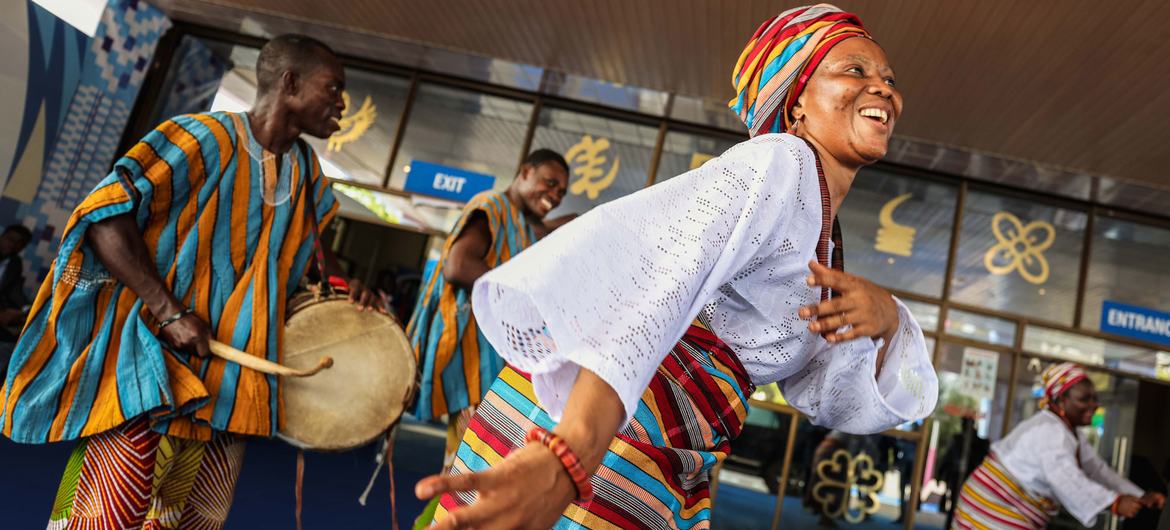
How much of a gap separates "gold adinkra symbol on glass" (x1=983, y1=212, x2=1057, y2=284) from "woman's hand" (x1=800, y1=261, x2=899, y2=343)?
6427mm

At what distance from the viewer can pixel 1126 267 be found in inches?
263

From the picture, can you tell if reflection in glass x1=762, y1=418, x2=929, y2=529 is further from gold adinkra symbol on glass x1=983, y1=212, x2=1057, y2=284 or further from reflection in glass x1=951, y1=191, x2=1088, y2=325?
gold adinkra symbol on glass x1=983, y1=212, x2=1057, y2=284

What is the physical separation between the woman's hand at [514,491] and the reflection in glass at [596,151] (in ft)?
20.7

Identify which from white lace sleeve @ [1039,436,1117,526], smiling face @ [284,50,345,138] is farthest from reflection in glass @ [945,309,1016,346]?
smiling face @ [284,50,345,138]

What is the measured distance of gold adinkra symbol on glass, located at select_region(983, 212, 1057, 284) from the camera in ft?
21.9

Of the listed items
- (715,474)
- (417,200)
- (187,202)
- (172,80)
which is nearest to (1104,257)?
(715,474)

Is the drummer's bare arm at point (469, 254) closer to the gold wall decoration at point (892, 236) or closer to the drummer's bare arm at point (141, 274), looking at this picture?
the drummer's bare arm at point (141, 274)

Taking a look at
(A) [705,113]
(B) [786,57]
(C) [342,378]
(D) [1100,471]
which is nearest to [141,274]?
(C) [342,378]

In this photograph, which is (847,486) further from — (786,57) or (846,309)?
(846,309)

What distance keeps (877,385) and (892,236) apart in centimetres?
603

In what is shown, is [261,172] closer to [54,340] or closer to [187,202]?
[187,202]

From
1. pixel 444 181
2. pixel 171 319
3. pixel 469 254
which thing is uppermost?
pixel 444 181

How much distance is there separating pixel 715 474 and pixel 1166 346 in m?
3.86

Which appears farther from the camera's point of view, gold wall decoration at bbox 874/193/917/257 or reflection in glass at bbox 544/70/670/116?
gold wall decoration at bbox 874/193/917/257
